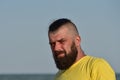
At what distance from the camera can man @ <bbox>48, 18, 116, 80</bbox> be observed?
145 inches

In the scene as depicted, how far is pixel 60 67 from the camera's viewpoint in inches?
152

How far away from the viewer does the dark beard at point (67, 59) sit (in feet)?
12.4

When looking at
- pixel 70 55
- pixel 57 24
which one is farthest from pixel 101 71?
pixel 57 24

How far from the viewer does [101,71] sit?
11.8 ft

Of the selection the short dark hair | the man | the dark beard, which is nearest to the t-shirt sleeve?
the man

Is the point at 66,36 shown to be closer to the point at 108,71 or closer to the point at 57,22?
the point at 57,22

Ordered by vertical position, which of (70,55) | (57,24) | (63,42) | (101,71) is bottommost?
(101,71)

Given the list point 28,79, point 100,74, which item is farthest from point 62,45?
point 28,79

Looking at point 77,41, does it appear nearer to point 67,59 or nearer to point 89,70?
point 67,59

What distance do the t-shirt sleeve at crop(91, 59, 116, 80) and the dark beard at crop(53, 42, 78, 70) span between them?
8.5 inches

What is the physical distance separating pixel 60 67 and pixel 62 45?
0.66 feet

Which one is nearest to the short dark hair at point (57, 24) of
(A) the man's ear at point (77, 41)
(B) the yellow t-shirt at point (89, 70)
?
(A) the man's ear at point (77, 41)

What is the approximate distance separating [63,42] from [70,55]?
11 centimetres

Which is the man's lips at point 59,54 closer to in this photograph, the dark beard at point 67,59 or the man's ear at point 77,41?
the dark beard at point 67,59
